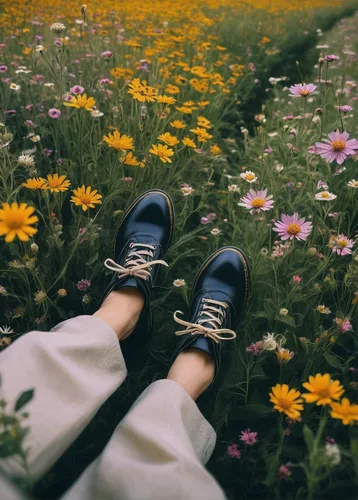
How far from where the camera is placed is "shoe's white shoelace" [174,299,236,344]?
1.01 m

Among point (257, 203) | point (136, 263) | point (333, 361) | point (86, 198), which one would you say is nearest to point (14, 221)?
point (86, 198)

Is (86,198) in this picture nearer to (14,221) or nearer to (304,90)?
(14,221)

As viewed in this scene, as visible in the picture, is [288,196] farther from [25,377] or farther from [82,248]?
[25,377]

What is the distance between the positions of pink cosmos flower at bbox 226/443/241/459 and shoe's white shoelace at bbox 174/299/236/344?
8.3 inches

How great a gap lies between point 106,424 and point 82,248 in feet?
1.40

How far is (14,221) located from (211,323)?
534 millimetres

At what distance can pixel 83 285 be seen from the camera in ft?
3.66

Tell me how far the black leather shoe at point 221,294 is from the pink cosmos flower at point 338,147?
12.7 inches

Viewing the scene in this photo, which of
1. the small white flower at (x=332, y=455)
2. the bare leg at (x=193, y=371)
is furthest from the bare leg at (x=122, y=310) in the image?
the small white flower at (x=332, y=455)

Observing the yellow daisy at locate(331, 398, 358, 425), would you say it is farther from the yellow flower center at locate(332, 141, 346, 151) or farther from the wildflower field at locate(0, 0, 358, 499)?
the yellow flower center at locate(332, 141, 346, 151)

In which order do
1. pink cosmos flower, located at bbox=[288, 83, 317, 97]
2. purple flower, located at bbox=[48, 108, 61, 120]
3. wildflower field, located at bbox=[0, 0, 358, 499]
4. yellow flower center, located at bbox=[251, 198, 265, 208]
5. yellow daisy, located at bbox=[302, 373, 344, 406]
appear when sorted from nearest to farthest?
yellow daisy, located at bbox=[302, 373, 344, 406]
wildflower field, located at bbox=[0, 0, 358, 499]
yellow flower center, located at bbox=[251, 198, 265, 208]
pink cosmos flower, located at bbox=[288, 83, 317, 97]
purple flower, located at bbox=[48, 108, 61, 120]

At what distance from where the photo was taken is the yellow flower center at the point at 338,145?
1.11 meters

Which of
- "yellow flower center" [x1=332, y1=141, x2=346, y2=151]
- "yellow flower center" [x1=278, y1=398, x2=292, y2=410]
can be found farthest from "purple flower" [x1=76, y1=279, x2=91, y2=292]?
"yellow flower center" [x1=332, y1=141, x2=346, y2=151]

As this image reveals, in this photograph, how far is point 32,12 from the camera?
8.27 ft
